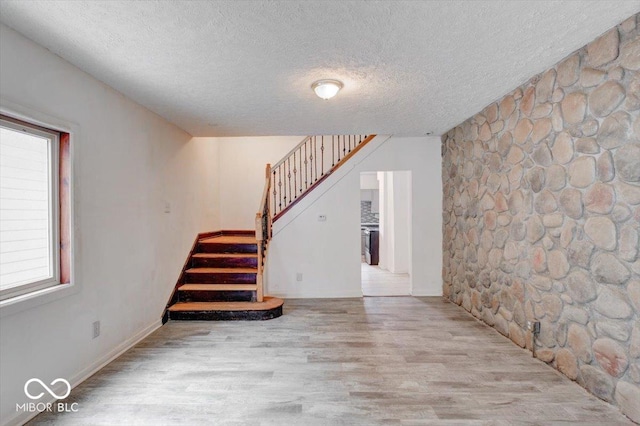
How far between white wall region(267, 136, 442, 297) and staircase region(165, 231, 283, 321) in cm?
60

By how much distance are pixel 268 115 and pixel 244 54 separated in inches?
54.0

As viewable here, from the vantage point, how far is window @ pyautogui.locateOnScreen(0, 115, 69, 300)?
76.9 inches

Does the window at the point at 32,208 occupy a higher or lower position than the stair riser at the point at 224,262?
higher

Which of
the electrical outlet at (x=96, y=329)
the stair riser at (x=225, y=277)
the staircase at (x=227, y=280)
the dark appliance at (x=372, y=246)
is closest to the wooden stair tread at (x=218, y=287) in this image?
the staircase at (x=227, y=280)

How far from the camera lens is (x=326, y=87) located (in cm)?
267

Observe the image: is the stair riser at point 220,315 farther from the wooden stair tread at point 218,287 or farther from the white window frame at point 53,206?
the white window frame at point 53,206

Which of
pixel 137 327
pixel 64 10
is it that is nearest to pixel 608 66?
pixel 64 10

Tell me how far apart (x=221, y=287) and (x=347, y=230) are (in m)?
2.11

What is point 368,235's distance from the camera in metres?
8.12

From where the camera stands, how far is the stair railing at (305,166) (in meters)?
6.13

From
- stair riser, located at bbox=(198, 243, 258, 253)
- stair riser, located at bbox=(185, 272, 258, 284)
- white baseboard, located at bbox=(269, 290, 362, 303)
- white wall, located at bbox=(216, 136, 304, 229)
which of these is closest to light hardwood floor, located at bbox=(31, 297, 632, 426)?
stair riser, located at bbox=(185, 272, 258, 284)

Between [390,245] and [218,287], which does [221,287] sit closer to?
[218,287]

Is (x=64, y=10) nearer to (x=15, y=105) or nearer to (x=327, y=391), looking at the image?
(x=15, y=105)

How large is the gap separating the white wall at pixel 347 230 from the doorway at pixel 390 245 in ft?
1.73
